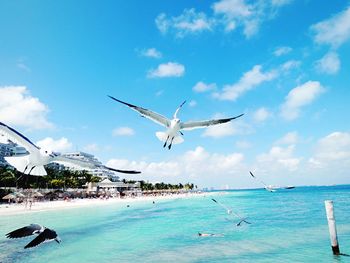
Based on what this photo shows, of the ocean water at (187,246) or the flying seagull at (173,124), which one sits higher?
the flying seagull at (173,124)

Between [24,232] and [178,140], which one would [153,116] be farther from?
[24,232]

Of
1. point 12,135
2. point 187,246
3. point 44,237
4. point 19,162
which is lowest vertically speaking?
point 187,246

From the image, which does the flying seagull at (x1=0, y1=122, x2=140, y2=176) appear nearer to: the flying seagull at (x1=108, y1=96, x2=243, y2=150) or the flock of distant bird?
the flock of distant bird

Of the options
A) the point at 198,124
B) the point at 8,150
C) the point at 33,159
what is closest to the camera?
the point at 33,159

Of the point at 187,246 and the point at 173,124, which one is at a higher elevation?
the point at 173,124

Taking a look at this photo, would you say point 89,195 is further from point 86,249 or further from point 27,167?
point 27,167

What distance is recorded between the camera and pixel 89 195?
8525cm

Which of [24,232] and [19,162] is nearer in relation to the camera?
[24,232]

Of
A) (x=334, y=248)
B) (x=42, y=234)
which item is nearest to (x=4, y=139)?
(x=42, y=234)

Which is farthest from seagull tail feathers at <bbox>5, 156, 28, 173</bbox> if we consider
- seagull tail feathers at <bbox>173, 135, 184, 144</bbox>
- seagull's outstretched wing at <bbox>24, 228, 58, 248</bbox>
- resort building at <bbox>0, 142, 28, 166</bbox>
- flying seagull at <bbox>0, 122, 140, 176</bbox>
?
resort building at <bbox>0, 142, 28, 166</bbox>

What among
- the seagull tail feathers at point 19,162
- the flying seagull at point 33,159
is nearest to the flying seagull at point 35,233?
the flying seagull at point 33,159

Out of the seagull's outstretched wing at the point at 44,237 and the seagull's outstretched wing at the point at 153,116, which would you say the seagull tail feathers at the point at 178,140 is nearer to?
the seagull's outstretched wing at the point at 153,116

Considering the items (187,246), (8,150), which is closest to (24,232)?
(187,246)

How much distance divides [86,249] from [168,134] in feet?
34.4
